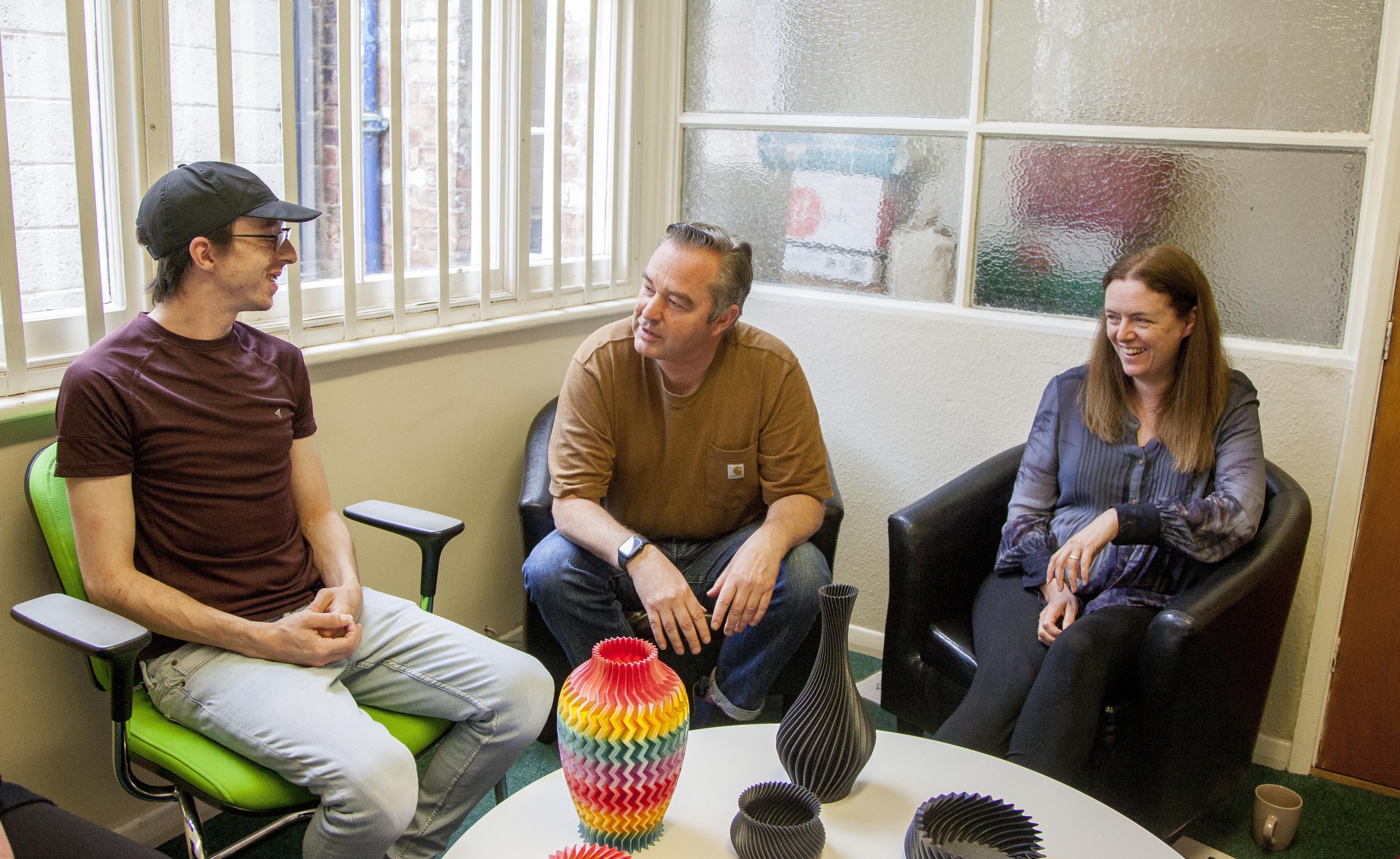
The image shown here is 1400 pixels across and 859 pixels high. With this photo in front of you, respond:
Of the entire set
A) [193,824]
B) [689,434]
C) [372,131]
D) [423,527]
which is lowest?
[193,824]

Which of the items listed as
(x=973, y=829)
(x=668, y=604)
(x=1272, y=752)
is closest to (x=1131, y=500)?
(x=1272, y=752)

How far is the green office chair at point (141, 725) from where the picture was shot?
1.50 metres

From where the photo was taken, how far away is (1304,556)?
243cm

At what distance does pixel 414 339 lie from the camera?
2.48 metres

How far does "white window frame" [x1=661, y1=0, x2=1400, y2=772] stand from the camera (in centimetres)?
233

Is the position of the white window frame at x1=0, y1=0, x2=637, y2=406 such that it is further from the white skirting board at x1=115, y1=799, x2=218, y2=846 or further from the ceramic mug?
the ceramic mug

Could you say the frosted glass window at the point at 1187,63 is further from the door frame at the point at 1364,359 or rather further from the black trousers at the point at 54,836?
the black trousers at the point at 54,836

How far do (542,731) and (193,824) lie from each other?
3.16ft

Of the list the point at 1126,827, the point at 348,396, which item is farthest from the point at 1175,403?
the point at 348,396

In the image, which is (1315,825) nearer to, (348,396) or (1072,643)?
(1072,643)

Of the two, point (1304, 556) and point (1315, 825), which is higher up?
point (1304, 556)

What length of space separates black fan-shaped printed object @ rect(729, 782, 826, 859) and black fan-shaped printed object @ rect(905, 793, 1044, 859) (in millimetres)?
125

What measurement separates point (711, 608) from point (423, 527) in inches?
26.2

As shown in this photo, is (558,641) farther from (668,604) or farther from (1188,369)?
(1188,369)
